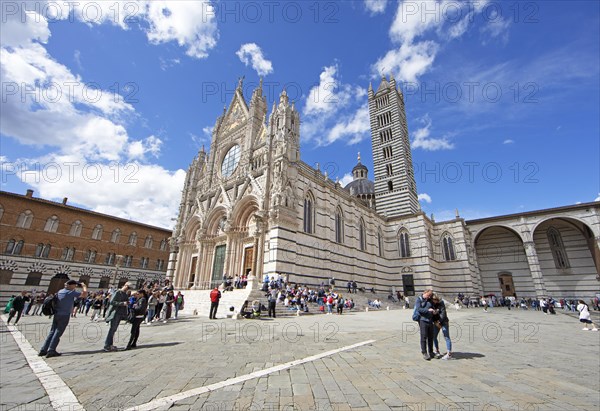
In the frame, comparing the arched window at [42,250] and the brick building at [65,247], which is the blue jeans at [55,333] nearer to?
the brick building at [65,247]

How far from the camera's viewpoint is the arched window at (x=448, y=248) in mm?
31656

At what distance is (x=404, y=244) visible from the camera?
1232 inches

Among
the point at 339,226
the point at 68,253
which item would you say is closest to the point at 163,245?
the point at 68,253

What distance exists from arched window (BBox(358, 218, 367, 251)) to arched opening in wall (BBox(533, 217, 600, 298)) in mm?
20589

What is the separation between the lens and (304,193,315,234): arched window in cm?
2177

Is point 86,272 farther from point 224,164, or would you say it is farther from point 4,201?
point 224,164

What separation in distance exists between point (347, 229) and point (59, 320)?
2264cm

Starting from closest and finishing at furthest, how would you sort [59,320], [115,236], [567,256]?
[59,320] → [115,236] → [567,256]

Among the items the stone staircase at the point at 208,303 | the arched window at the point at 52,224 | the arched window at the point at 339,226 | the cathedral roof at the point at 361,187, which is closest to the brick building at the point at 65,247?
the arched window at the point at 52,224

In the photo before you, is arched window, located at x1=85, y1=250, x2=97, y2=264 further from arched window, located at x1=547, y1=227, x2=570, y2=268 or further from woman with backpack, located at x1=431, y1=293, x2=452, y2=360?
arched window, located at x1=547, y1=227, x2=570, y2=268

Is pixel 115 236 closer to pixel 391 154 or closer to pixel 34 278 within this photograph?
pixel 34 278

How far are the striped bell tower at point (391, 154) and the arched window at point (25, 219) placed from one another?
37485 mm

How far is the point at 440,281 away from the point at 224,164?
2765cm

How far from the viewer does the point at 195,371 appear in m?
4.11
